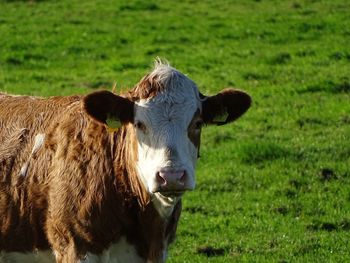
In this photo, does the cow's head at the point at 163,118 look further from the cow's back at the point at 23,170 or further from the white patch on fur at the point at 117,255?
the cow's back at the point at 23,170

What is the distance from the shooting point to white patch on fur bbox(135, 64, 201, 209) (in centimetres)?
704

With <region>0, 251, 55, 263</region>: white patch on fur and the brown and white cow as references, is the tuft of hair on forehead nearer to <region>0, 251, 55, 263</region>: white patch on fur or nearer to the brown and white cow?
the brown and white cow

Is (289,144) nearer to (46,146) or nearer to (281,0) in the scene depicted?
(46,146)

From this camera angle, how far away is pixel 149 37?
72.3 ft

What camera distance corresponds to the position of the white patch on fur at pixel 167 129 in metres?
7.04

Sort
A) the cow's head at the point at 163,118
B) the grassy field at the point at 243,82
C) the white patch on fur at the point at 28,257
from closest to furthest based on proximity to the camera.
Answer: the cow's head at the point at 163,118, the white patch on fur at the point at 28,257, the grassy field at the point at 243,82

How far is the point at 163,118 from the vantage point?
7293 millimetres

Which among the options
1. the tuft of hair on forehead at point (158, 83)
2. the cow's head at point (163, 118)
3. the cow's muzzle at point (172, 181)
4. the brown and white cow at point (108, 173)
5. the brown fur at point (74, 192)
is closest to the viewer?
the cow's muzzle at point (172, 181)

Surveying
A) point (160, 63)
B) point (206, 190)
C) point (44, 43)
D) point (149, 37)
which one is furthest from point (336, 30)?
point (160, 63)

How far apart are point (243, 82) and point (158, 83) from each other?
417 inches

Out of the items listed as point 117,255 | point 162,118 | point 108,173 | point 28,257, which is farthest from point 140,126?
point 28,257

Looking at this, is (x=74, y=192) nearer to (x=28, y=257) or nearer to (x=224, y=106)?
(x=28, y=257)

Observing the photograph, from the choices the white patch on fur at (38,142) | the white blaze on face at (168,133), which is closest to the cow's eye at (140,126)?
the white blaze on face at (168,133)

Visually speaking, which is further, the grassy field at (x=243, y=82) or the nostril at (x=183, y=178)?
the grassy field at (x=243, y=82)
